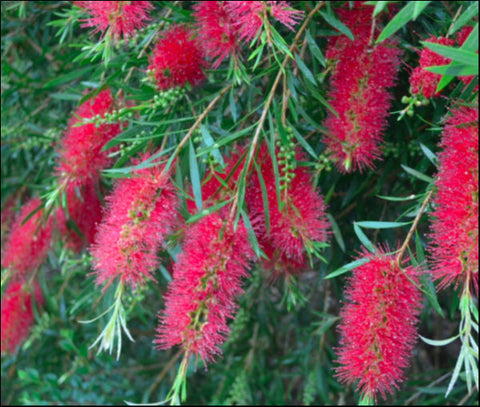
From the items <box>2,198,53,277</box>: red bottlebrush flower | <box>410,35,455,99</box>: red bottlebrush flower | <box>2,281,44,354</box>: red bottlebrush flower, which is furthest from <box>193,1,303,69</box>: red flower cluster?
<box>2,281,44,354</box>: red bottlebrush flower

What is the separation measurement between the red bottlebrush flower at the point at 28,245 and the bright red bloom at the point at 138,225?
0.52 meters

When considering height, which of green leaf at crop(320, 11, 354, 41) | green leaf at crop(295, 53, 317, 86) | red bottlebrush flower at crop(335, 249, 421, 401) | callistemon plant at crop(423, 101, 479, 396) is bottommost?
red bottlebrush flower at crop(335, 249, 421, 401)

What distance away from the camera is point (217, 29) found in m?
1.17

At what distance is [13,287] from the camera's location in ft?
5.75

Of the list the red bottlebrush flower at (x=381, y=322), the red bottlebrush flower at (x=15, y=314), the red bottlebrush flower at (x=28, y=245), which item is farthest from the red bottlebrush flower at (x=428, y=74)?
the red bottlebrush flower at (x=15, y=314)

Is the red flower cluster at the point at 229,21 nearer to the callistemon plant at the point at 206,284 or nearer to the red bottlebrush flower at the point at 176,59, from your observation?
the red bottlebrush flower at the point at 176,59

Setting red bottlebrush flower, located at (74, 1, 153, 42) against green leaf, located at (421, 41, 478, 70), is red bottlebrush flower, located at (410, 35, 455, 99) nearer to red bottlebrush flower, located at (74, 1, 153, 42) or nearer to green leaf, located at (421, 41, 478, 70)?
green leaf, located at (421, 41, 478, 70)

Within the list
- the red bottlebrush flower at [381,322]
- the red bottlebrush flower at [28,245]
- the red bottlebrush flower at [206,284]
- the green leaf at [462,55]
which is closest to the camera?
the green leaf at [462,55]

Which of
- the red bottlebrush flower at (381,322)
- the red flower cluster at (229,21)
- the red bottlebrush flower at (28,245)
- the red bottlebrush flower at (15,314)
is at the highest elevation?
the red flower cluster at (229,21)

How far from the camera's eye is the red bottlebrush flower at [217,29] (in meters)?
1.15

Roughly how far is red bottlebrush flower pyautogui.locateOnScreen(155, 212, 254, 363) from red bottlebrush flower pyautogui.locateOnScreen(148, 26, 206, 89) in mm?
335

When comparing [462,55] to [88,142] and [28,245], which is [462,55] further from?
[28,245]

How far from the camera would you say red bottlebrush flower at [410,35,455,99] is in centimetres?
102

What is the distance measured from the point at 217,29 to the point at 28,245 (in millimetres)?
816
